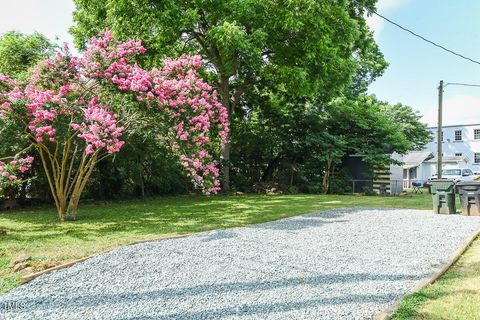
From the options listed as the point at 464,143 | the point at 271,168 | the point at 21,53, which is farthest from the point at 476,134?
the point at 21,53

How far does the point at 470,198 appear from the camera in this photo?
8.43 meters

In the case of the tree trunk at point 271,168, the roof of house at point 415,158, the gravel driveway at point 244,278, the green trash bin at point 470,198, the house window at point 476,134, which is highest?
the house window at point 476,134

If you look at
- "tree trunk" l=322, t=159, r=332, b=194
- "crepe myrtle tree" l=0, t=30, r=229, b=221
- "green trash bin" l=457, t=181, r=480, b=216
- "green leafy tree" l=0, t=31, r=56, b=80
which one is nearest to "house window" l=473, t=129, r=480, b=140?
"tree trunk" l=322, t=159, r=332, b=194

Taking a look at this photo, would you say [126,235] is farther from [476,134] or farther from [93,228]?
[476,134]

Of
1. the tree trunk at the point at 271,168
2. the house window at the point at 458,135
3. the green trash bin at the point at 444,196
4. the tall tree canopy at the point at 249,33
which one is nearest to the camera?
the green trash bin at the point at 444,196

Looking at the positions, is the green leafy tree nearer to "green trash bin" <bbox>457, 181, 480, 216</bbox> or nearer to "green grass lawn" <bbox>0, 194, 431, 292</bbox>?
"green grass lawn" <bbox>0, 194, 431, 292</bbox>

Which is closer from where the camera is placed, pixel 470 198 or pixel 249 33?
pixel 470 198

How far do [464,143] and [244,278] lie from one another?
4003cm

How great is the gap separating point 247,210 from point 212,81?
8.10 m

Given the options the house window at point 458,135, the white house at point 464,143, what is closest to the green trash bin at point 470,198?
the white house at point 464,143

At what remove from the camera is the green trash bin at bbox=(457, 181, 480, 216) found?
8305 millimetres

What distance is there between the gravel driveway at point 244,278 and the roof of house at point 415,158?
2721cm

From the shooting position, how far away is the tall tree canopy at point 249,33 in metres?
11.5

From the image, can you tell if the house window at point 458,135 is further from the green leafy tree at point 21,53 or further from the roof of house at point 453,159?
the green leafy tree at point 21,53
